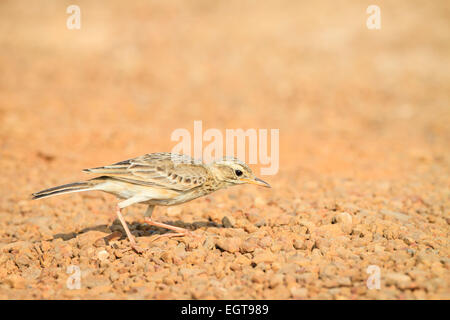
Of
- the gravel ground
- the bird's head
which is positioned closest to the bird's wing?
the bird's head

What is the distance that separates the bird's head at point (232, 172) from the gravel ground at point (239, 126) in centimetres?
62

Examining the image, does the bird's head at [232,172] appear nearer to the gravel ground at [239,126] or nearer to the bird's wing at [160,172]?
the bird's wing at [160,172]

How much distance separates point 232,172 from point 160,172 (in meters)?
1.00

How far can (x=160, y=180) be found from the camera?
6.16m

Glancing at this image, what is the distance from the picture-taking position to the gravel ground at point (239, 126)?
5320 millimetres

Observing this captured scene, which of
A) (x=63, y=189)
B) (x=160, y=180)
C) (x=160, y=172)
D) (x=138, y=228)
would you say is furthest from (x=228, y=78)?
(x=63, y=189)

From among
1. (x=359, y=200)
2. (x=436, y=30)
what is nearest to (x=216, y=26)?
(x=436, y=30)

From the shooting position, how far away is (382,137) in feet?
43.2

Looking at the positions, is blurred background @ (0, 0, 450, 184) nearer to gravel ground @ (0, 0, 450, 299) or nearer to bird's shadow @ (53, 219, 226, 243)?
gravel ground @ (0, 0, 450, 299)

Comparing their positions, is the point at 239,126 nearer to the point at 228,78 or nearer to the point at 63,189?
the point at 228,78

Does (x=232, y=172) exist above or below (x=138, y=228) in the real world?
above

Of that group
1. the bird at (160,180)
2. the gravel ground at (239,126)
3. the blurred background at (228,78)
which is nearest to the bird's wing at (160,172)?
the bird at (160,180)

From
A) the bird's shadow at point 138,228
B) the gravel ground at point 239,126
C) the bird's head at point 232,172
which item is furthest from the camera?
the bird's shadow at point 138,228
